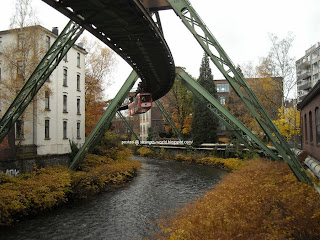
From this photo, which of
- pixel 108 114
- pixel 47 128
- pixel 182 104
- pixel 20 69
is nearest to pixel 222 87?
pixel 182 104

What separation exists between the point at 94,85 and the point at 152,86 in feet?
58.6

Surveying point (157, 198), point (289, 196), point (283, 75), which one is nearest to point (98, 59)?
point (283, 75)

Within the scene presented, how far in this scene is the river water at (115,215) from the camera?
11312 mm

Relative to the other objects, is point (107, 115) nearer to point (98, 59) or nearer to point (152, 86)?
point (152, 86)

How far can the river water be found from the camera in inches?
445

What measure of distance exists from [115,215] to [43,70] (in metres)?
7.94

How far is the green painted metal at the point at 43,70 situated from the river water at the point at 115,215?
530 centimetres

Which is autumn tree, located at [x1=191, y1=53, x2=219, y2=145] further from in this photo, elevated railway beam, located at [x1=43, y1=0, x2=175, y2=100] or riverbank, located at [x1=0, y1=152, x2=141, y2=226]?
elevated railway beam, located at [x1=43, y1=0, x2=175, y2=100]

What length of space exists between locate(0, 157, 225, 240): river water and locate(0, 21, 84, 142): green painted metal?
5304 mm

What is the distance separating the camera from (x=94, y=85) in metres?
39.8

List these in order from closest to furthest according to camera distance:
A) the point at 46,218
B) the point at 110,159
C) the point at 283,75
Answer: the point at 46,218 < the point at 283,75 < the point at 110,159

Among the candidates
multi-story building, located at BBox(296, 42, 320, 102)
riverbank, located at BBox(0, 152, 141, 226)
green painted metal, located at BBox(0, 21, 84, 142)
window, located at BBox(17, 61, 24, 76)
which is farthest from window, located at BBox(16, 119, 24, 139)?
multi-story building, located at BBox(296, 42, 320, 102)

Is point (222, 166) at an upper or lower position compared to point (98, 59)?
lower

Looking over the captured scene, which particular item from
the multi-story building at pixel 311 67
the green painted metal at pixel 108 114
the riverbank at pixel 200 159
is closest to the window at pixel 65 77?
the green painted metal at pixel 108 114
